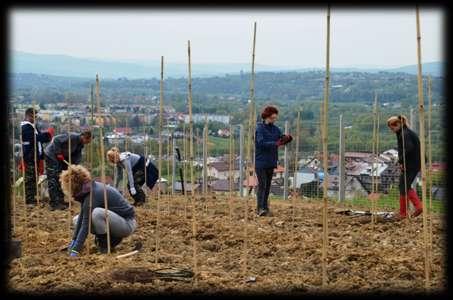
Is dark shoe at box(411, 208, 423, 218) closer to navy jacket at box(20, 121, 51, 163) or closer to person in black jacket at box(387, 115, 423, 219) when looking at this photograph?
person in black jacket at box(387, 115, 423, 219)

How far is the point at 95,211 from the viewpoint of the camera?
6.29 metres

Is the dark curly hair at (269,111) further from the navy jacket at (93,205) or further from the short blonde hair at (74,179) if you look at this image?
the short blonde hair at (74,179)

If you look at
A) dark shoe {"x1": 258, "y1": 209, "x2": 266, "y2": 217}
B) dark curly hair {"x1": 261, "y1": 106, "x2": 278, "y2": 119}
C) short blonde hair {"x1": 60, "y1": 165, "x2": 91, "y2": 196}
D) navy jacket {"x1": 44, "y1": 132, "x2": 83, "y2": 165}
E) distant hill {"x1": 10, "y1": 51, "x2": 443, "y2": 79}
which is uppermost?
distant hill {"x1": 10, "y1": 51, "x2": 443, "y2": 79}

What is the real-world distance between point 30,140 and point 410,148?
15.9ft

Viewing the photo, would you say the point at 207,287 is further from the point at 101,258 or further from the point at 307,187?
the point at 307,187

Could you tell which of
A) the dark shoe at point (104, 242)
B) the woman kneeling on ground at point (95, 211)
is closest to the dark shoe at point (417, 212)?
the woman kneeling on ground at point (95, 211)

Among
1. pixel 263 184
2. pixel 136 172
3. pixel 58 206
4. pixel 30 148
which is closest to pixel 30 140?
pixel 30 148

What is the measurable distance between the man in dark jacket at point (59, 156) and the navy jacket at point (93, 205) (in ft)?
8.05

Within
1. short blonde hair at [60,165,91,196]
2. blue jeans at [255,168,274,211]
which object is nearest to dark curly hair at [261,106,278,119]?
blue jeans at [255,168,274,211]

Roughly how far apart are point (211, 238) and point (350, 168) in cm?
675

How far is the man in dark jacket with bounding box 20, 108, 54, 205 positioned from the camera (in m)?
9.40

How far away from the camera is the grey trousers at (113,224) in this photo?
6301mm

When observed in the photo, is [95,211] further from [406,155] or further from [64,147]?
[406,155]

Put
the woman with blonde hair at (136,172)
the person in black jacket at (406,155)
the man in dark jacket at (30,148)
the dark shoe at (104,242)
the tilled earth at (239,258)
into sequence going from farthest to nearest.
Result: the woman with blonde hair at (136,172) → the man in dark jacket at (30,148) → the person in black jacket at (406,155) → the dark shoe at (104,242) → the tilled earth at (239,258)
